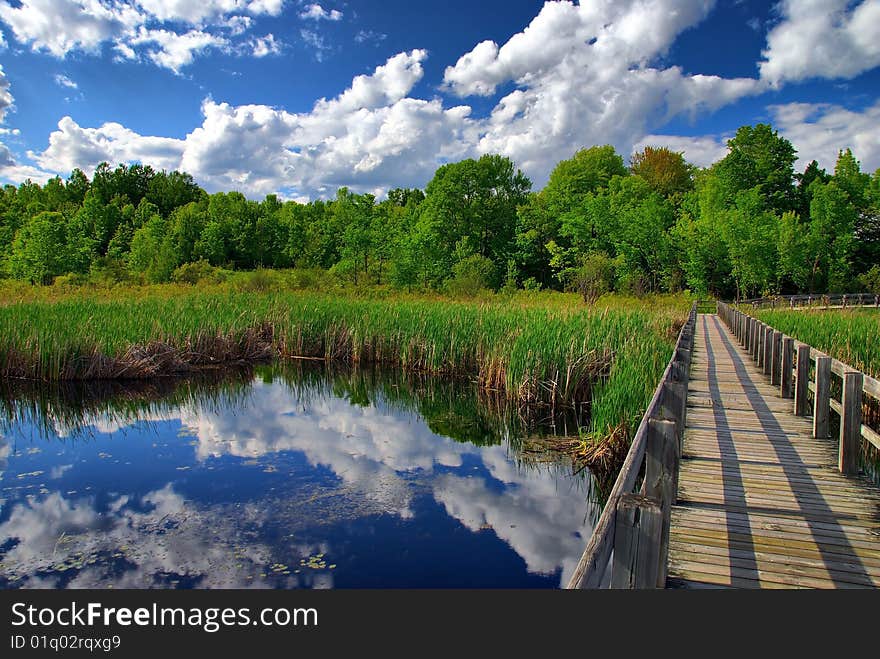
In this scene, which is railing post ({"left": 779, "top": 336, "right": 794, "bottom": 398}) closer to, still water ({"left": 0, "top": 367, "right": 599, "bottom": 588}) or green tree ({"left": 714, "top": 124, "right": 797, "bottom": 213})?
still water ({"left": 0, "top": 367, "right": 599, "bottom": 588})

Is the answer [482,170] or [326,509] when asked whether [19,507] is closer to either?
[326,509]

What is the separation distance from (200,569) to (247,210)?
63.4 metres

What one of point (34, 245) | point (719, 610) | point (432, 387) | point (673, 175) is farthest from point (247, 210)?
point (719, 610)

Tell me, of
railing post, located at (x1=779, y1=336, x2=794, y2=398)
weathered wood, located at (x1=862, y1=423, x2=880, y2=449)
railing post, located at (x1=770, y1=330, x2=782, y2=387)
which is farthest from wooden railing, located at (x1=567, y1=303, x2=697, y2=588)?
railing post, located at (x1=770, y1=330, x2=782, y2=387)

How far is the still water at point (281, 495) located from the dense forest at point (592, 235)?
1938 centimetres

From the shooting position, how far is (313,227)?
60.9 m

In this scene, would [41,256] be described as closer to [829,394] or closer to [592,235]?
[592,235]

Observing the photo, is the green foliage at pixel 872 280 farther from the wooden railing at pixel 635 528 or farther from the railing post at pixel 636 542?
the railing post at pixel 636 542

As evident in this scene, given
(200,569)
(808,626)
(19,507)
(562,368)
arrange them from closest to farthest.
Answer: (808,626) → (200,569) → (19,507) → (562,368)

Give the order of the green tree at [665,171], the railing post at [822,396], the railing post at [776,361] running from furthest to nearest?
the green tree at [665,171] → the railing post at [776,361] → the railing post at [822,396]

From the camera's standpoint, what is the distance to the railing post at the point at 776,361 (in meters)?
9.80

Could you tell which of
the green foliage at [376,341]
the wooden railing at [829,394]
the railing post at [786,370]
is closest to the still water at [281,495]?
the green foliage at [376,341]

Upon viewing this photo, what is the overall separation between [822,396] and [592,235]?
37899mm

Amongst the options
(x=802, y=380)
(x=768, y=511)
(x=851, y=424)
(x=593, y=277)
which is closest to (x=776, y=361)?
(x=802, y=380)
